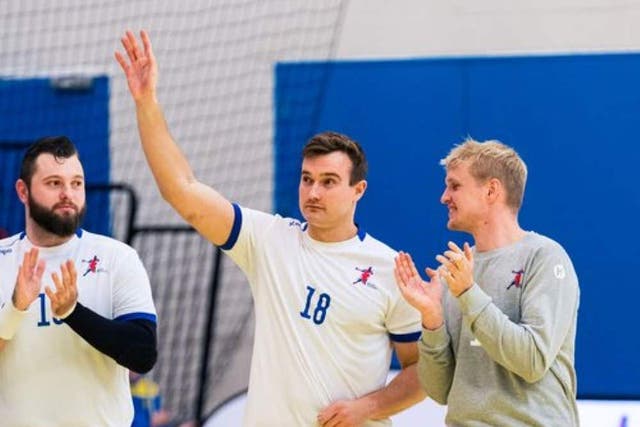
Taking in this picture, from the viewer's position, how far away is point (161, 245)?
23.8ft

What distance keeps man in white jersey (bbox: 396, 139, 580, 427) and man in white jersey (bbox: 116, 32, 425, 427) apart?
0.22m

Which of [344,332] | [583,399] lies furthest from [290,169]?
[344,332]

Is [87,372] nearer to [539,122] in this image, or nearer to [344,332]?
[344,332]

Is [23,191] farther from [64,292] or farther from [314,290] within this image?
[314,290]

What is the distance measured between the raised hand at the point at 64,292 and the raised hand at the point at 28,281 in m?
0.06

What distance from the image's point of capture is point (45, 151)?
4488 mm

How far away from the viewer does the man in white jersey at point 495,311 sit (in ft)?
12.4

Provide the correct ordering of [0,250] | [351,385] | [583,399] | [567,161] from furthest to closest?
[567,161]
[583,399]
[0,250]
[351,385]

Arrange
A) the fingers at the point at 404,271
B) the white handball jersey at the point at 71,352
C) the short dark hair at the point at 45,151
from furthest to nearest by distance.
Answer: the short dark hair at the point at 45,151 → the white handball jersey at the point at 71,352 → the fingers at the point at 404,271

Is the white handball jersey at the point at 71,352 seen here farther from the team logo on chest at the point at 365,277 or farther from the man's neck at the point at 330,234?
the team logo on chest at the point at 365,277

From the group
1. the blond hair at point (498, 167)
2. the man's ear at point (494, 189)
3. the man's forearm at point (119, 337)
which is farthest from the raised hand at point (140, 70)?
the man's ear at point (494, 189)

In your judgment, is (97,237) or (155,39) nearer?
(97,237)

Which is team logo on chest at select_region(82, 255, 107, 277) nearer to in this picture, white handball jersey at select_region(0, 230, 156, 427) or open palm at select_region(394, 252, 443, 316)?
white handball jersey at select_region(0, 230, 156, 427)

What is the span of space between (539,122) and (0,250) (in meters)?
3.49
